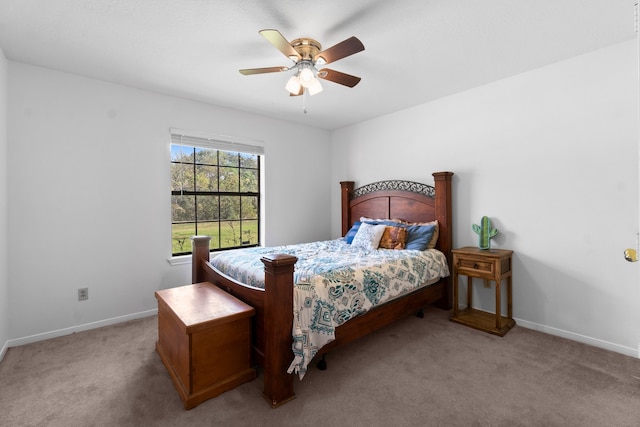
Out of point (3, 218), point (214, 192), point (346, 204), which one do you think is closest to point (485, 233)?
point (346, 204)

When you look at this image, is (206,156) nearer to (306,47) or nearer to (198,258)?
(198,258)

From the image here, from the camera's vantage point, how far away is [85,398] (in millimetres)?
1855

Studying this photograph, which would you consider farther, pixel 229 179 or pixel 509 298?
pixel 229 179

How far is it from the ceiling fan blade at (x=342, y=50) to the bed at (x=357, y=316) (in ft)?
4.46

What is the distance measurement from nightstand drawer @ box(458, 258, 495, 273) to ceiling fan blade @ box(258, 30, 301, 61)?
2394mm

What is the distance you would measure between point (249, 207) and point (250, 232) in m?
0.35

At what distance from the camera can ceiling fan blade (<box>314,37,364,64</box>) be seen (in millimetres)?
1836

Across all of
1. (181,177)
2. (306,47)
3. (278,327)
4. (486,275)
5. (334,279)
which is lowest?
(278,327)

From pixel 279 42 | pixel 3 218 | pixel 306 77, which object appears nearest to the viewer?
pixel 279 42

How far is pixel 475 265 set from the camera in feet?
9.42

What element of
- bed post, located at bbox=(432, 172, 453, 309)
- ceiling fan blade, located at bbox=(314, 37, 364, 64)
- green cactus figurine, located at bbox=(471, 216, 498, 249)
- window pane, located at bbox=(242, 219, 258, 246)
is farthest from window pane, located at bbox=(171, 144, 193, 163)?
green cactus figurine, located at bbox=(471, 216, 498, 249)

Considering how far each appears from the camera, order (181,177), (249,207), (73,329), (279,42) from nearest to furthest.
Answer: (279,42), (73,329), (181,177), (249,207)

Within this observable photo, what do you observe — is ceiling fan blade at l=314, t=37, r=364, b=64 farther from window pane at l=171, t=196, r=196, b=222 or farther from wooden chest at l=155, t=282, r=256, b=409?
window pane at l=171, t=196, r=196, b=222

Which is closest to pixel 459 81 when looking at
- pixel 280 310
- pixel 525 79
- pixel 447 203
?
pixel 525 79
